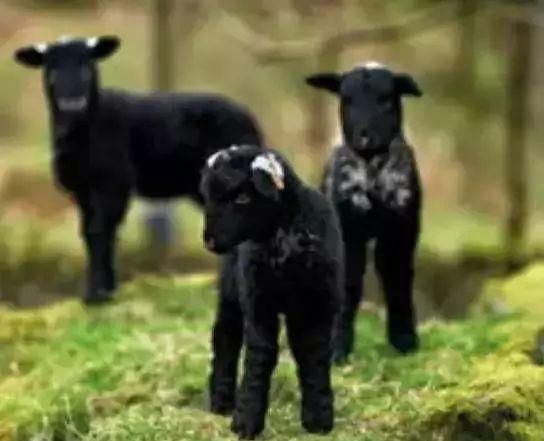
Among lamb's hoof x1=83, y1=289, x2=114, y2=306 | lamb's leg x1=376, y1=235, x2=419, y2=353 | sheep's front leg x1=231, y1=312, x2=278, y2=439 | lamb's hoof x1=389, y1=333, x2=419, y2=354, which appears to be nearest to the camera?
sheep's front leg x1=231, y1=312, x2=278, y2=439

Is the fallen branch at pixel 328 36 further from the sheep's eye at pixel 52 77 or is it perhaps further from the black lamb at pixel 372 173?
the black lamb at pixel 372 173

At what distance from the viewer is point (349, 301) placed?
6734 mm

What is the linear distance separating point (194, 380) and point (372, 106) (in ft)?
4.82

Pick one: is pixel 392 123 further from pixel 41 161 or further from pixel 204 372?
pixel 41 161

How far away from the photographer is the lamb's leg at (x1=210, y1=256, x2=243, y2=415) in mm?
5832

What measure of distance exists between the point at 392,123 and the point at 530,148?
29.8ft

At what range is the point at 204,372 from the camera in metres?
6.73

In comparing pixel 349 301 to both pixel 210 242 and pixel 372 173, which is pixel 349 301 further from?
pixel 210 242

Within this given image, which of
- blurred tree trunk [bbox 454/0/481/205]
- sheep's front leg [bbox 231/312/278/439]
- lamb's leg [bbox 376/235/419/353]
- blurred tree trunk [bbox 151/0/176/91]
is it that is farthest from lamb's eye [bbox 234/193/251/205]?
blurred tree trunk [bbox 454/0/481/205]

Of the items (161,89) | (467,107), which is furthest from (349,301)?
(467,107)

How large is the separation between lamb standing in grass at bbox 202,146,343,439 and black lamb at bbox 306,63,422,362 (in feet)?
2.68

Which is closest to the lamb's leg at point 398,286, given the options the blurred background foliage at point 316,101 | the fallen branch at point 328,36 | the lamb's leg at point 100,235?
the lamb's leg at point 100,235

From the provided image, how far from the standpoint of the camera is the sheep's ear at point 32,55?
305 inches

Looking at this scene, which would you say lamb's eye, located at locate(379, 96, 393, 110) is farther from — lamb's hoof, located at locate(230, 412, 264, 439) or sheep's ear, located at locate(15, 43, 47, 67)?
sheep's ear, located at locate(15, 43, 47, 67)
